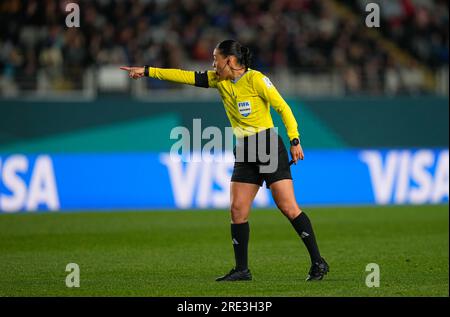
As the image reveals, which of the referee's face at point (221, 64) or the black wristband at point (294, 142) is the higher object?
the referee's face at point (221, 64)

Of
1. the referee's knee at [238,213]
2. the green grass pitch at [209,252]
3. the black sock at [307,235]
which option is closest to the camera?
the green grass pitch at [209,252]

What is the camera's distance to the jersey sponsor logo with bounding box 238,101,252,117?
875cm

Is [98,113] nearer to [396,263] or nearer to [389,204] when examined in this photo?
[389,204]

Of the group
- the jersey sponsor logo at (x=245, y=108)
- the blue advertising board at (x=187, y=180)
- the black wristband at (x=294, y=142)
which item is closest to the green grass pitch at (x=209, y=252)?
the blue advertising board at (x=187, y=180)

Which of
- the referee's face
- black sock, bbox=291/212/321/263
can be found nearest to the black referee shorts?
black sock, bbox=291/212/321/263

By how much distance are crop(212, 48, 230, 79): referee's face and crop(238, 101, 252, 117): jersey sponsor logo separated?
12.0 inches

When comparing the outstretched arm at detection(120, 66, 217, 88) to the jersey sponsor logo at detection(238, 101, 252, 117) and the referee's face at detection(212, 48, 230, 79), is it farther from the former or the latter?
the jersey sponsor logo at detection(238, 101, 252, 117)

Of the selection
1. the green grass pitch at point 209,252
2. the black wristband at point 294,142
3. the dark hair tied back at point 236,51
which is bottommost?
the green grass pitch at point 209,252

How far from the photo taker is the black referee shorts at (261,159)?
8.70 m

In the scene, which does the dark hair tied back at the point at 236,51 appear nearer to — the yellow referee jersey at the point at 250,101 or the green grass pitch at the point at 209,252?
the yellow referee jersey at the point at 250,101

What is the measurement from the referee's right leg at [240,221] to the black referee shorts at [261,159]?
0.25 ft

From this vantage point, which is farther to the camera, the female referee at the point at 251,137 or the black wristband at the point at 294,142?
the female referee at the point at 251,137

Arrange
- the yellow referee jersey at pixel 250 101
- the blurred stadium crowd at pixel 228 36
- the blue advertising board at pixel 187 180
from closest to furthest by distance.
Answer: the yellow referee jersey at pixel 250 101, the blue advertising board at pixel 187 180, the blurred stadium crowd at pixel 228 36
